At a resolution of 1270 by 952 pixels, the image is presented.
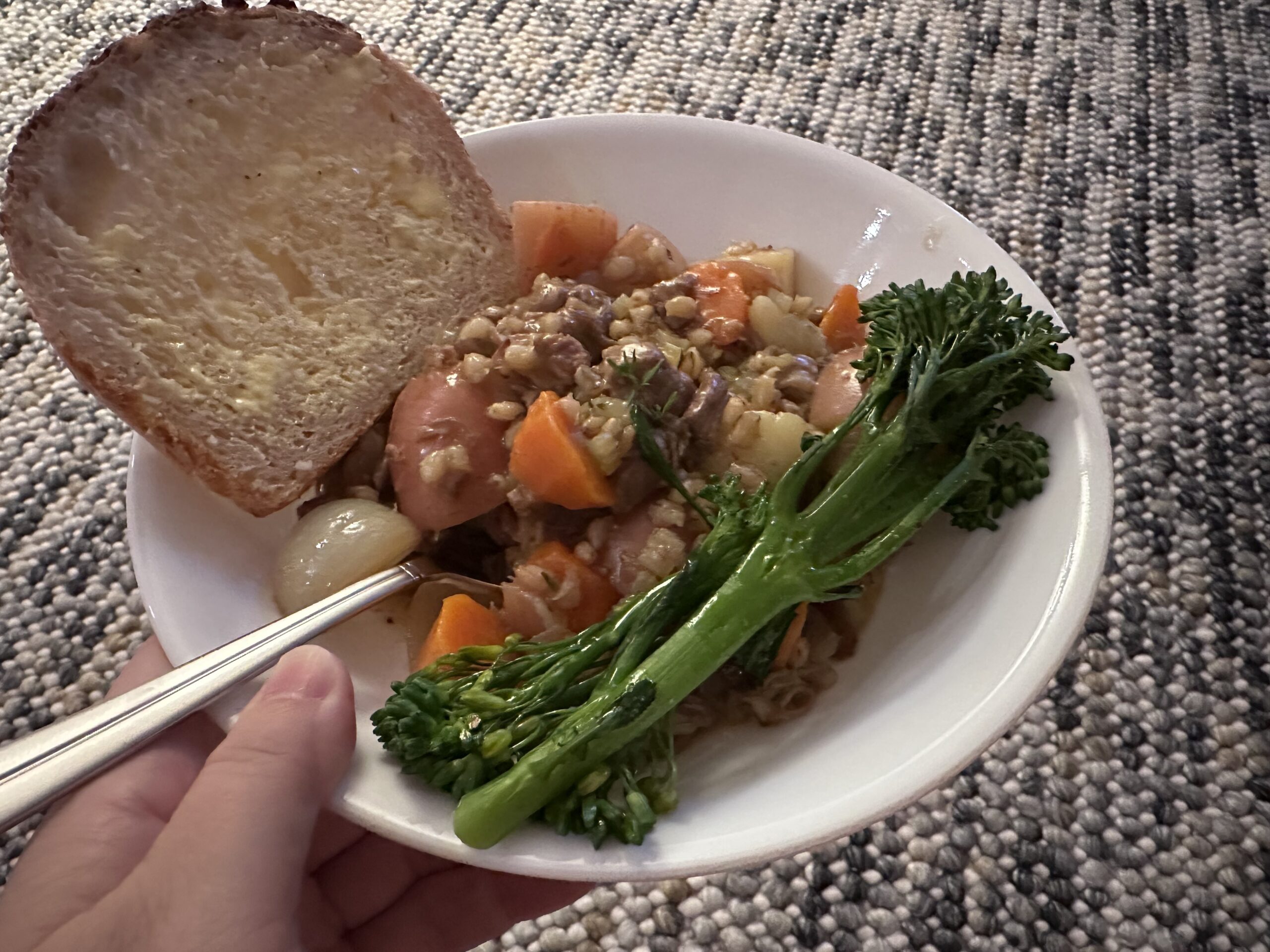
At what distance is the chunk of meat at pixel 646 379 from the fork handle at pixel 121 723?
2.23 feet

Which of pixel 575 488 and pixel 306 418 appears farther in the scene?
pixel 306 418

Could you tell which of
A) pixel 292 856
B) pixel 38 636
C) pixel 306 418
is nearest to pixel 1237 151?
pixel 306 418

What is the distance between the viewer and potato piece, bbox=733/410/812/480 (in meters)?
1.63

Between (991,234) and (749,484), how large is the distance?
1.61 m

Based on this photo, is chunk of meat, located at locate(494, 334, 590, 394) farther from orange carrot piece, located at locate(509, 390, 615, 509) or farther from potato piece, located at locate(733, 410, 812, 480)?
potato piece, located at locate(733, 410, 812, 480)

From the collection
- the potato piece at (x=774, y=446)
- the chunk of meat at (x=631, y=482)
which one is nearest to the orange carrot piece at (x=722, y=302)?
the potato piece at (x=774, y=446)

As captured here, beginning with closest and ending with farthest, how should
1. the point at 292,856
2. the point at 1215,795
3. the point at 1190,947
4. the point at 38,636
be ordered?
1. the point at 292,856
2. the point at 1190,947
3. the point at 1215,795
4. the point at 38,636

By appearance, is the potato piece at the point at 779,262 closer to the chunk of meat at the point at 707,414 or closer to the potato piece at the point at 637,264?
the potato piece at the point at 637,264

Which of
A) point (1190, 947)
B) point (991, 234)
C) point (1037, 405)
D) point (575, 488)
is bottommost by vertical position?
point (1190, 947)

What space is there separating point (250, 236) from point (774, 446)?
1.07 meters

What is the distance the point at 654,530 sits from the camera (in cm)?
157

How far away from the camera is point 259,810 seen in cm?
113

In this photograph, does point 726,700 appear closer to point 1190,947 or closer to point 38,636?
point 1190,947

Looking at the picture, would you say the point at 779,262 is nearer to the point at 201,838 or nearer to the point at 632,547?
the point at 632,547
